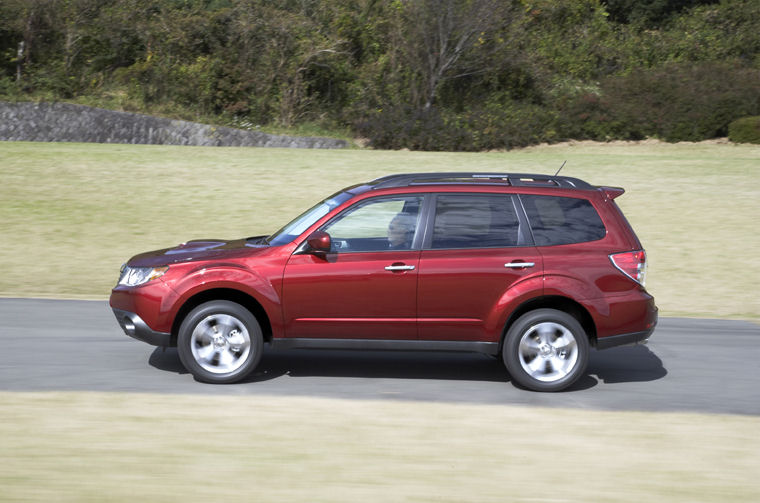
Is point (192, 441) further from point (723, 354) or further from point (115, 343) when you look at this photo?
point (723, 354)

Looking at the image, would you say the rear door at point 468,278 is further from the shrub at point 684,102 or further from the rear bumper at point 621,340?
the shrub at point 684,102

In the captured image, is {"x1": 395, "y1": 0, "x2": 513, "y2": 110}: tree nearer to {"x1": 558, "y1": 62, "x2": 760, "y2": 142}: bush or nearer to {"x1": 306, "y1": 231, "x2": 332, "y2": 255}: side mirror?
{"x1": 558, "y1": 62, "x2": 760, "y2": 142}: bush

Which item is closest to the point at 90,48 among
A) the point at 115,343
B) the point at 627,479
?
the point at 115,343

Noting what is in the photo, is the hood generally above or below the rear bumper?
above

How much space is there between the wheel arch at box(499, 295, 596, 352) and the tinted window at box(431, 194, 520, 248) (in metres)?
0.54

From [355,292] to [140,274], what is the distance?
186 cm

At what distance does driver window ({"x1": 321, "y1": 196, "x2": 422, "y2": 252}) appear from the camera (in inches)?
314

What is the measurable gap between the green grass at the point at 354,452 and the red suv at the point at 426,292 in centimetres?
65

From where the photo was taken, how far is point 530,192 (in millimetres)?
8086

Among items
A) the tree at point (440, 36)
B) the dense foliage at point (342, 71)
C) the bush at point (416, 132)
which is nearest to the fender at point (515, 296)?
the bush at point (416, 132)

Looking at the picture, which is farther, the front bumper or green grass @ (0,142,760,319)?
green grass @ (0,142,760,319)

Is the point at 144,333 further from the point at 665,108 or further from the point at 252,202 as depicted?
the point at 665,108

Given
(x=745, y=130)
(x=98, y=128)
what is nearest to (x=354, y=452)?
(x=98, y=128)

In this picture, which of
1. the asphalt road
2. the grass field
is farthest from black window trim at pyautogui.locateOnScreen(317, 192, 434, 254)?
the grass field
